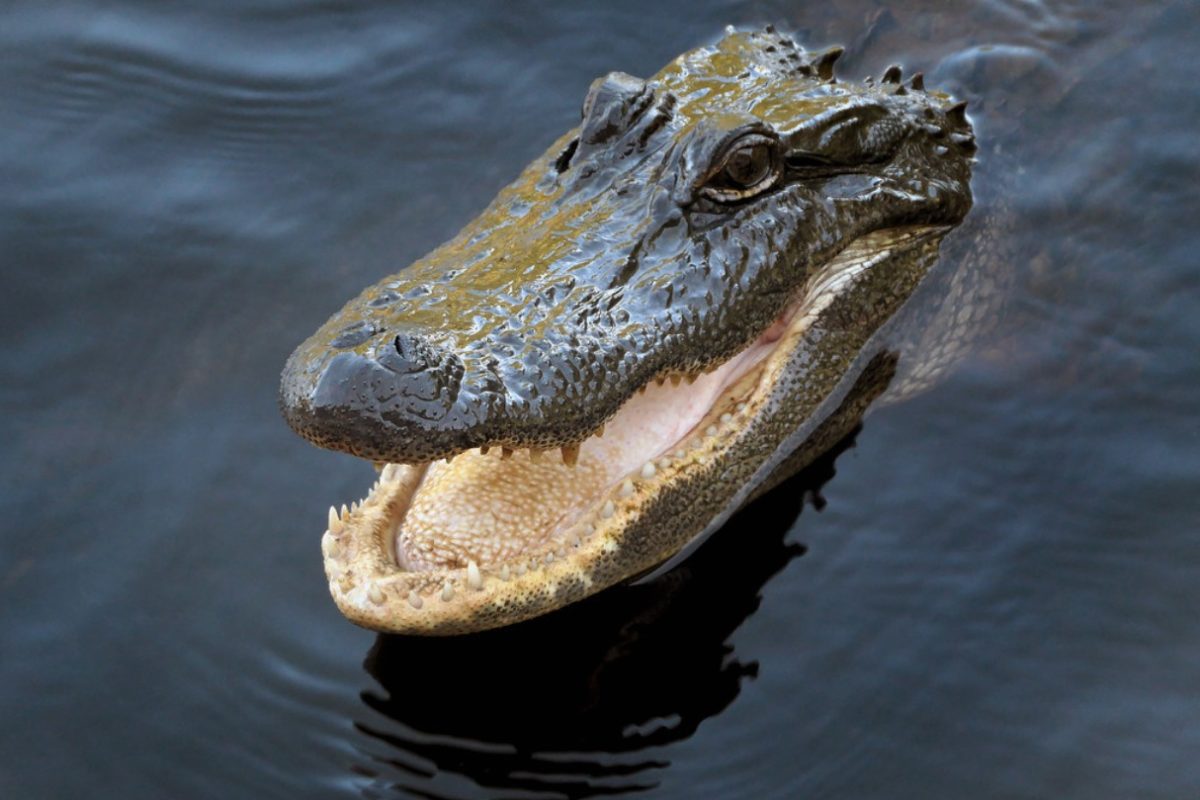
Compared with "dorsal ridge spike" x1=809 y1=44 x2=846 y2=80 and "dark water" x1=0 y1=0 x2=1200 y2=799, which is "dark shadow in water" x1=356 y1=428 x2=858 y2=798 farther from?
"dorsal ridge spike" x1=809 y1=44 x2=846 y2=80

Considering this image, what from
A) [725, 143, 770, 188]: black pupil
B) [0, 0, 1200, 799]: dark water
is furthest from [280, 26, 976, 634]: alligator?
[0, 0, 1200, 799]: dark water

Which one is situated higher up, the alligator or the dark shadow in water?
the alligator

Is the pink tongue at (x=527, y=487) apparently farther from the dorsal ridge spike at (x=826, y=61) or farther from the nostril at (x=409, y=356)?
the dorsal ridge spike at (x=826, y=61)

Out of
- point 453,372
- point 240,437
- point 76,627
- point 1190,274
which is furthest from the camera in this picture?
point 1190,274

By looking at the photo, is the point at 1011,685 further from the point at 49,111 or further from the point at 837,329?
the point at 49,111

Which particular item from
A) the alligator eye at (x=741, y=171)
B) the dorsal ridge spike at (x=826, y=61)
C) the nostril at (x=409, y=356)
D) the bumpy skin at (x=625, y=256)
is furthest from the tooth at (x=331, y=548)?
the dorsal ridge spike at (x=826, y=61)

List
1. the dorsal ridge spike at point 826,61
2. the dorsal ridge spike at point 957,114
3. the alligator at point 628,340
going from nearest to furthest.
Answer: the alligator at point 628,340 → the dorsal ridge spike at point 957,114 → the dorsal ridge spike at point 826,61

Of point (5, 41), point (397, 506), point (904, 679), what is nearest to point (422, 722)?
point (397, 506)
